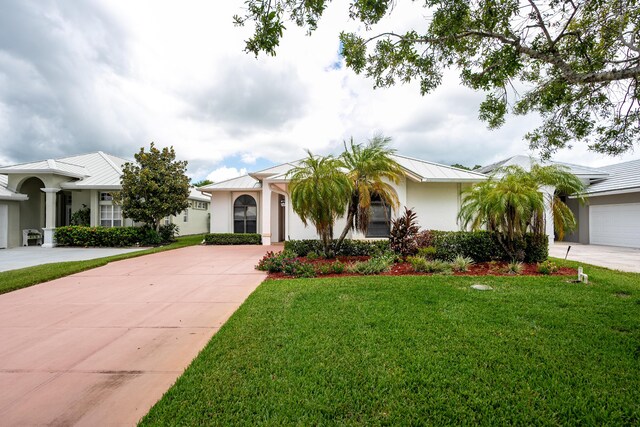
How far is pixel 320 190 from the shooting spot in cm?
953

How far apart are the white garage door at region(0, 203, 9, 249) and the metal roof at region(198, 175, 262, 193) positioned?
34.7 ft

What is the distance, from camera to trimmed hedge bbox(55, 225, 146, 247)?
54.4 feet

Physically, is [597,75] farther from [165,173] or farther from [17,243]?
[17,243]

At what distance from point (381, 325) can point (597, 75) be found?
16.4ft

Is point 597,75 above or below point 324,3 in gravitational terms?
below

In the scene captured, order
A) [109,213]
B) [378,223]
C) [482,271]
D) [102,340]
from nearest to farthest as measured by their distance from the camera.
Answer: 1. [102,340]
2. [482,271]
3. [378,223]
4. [109,213]

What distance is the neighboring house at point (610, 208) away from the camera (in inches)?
608

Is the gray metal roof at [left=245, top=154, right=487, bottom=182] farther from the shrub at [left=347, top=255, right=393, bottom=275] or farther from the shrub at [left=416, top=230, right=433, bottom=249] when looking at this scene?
the shrub at [left=347, top=255, right=393, bottom=275]

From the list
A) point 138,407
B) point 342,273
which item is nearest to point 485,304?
point 342,273

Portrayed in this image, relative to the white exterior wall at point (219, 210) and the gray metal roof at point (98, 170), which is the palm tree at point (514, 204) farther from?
the gray metal roof at point (98, 170)

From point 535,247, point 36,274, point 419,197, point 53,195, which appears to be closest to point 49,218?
point 53,195

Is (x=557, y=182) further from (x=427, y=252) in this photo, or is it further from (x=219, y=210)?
(x=219, y=210)

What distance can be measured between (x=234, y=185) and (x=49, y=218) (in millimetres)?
10917

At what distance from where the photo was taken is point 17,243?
16.7 m
